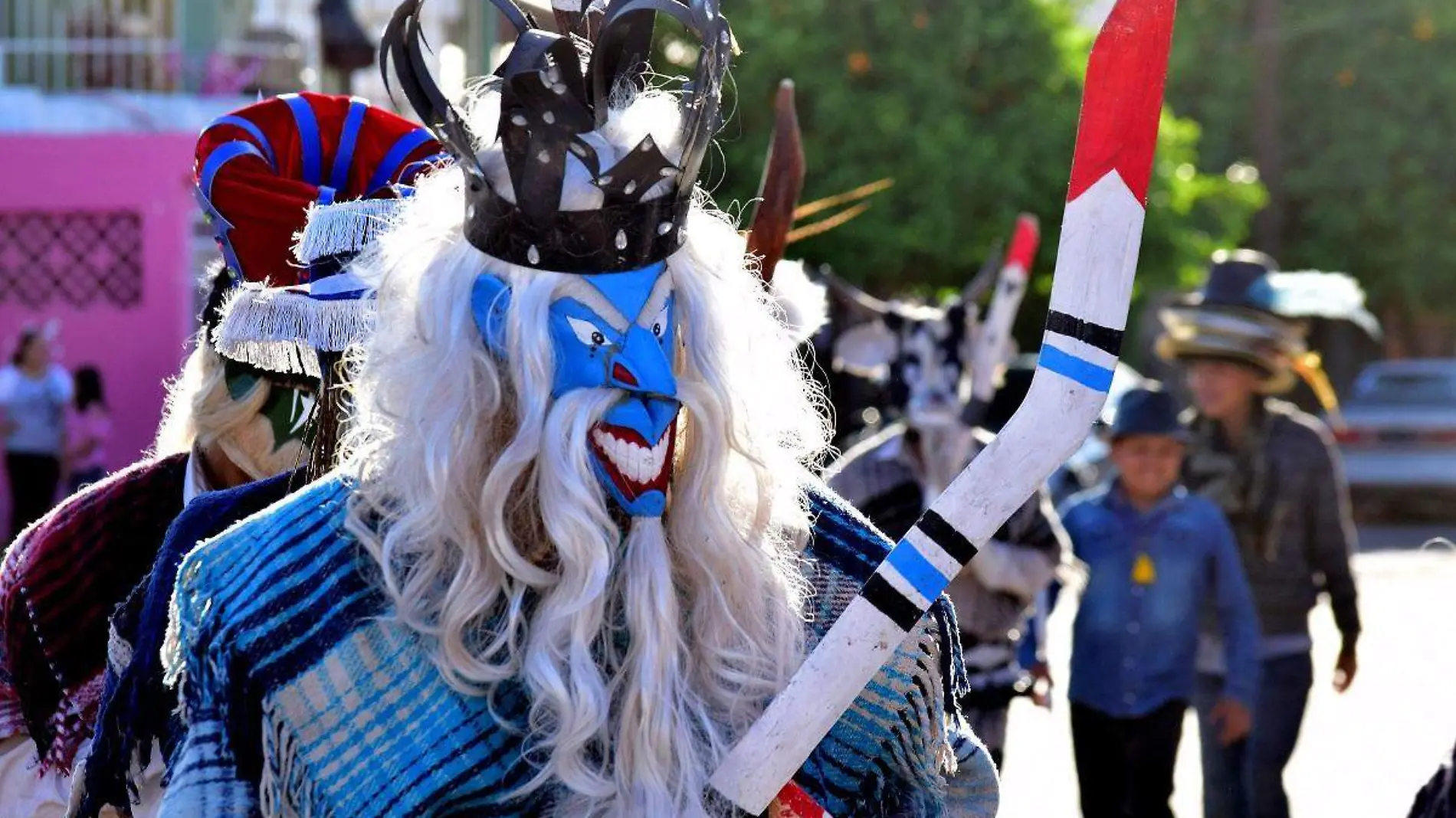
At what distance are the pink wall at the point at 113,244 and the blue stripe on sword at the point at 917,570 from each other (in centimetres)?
1532

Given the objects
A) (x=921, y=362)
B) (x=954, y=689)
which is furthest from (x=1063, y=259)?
(x=921, y=362)

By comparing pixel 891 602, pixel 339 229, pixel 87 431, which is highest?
Result: pixel 339 229

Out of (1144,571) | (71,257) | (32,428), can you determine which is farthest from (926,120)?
(1144,571)

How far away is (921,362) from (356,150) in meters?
3.32

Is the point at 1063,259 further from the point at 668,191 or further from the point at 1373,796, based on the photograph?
the point at 1373,796

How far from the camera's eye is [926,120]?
21.1 meters

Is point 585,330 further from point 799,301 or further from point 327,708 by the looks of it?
point 799,301

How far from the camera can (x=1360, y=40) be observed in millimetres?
29609

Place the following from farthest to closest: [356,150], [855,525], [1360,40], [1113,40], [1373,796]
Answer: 1. [1360,40]
2. [1373,796]
3. [356,150]
4. [855,525]
5. [1113,40]

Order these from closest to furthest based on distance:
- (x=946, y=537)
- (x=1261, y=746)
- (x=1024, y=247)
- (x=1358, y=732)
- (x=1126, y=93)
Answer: (x=1126, y=93) < (x=946, y=537) < (x=1261, y=746) < (x=1024, y=247) < (x=1358, y=732)

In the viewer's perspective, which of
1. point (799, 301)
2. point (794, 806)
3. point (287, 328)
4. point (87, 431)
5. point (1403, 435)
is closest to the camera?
point (794, 806)

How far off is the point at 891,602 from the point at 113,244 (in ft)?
52.3

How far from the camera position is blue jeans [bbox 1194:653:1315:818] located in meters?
6.54

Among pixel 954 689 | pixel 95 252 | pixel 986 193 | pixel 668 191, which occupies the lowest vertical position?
pixel 95 252
